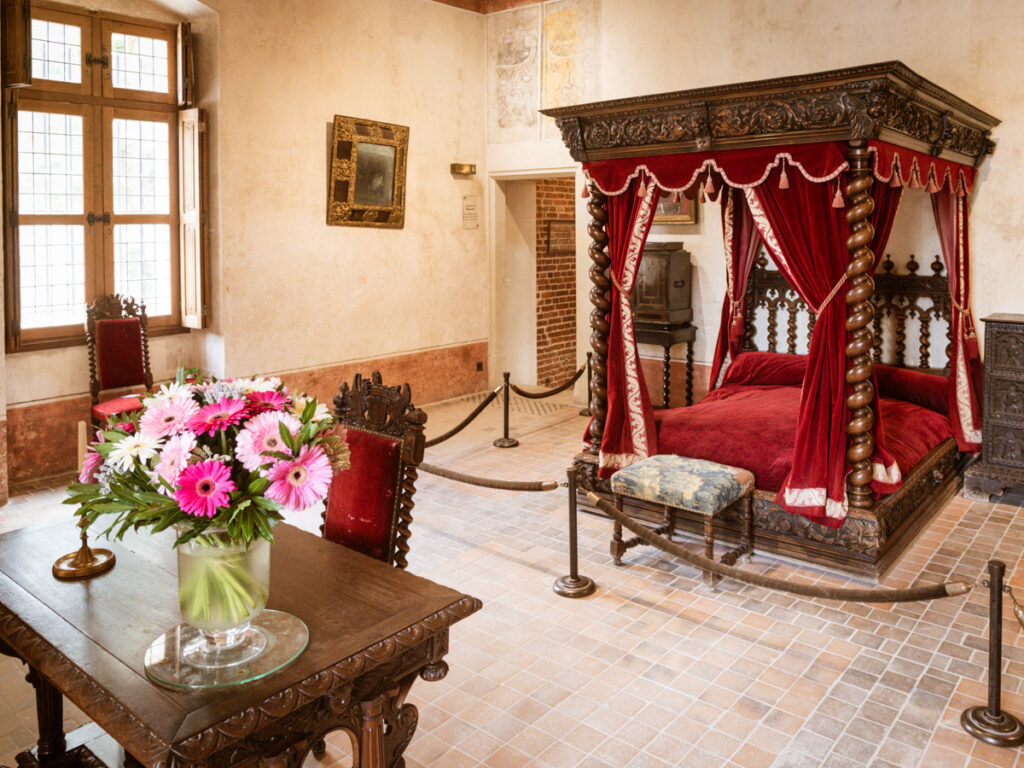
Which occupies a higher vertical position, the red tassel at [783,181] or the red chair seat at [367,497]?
the red tassel at [783,181]

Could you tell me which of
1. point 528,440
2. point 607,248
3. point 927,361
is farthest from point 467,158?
point 927,361

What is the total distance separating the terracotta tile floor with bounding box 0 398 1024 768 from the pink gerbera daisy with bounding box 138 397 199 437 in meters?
1.63

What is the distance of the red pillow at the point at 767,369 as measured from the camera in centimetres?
672

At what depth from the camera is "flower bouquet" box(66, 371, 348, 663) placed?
1.87m

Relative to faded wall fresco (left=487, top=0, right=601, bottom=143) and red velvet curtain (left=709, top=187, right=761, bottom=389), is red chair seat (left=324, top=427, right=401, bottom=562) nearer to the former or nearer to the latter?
red velvet curtain (left=709, top=187, right=761, bottom=389)

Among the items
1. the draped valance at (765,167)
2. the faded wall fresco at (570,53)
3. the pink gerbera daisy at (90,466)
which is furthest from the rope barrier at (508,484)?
the faded wall fresco at (570,53)

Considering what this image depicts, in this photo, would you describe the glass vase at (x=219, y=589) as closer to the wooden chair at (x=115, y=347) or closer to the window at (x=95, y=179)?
the wooden chair at (x=115, y=347)

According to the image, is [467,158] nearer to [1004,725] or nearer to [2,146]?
[2,146]

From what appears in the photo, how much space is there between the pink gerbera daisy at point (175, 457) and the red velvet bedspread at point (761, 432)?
3.78 metres

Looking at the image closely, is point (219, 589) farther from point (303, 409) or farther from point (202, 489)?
point (303, 409)

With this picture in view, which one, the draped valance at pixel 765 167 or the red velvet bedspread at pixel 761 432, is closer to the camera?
the draped valance at pixel 765 167

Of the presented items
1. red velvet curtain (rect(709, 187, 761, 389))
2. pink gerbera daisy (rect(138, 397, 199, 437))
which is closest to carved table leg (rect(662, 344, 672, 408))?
red velvet curtain (rect(709, 187, 761, 389))

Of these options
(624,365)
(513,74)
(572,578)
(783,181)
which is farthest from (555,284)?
(572,578)

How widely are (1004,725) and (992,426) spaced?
121 inches
